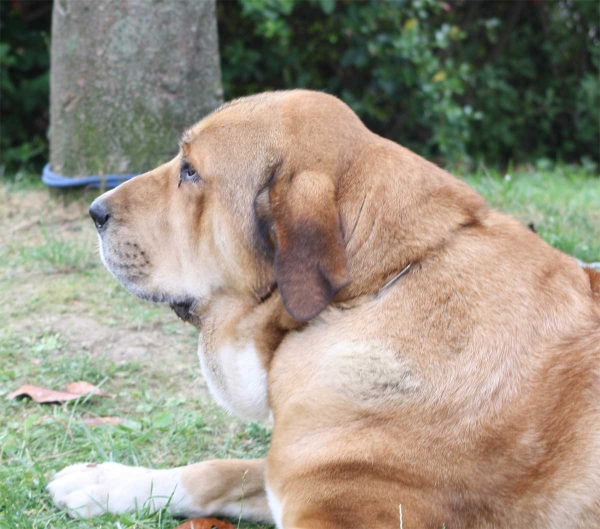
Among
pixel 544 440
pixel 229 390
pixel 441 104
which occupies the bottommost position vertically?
pixel 441 104

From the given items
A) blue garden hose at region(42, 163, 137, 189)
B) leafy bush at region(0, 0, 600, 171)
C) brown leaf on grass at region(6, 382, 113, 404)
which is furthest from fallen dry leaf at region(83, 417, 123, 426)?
leafy bush at region(0, 0, 600, 171)

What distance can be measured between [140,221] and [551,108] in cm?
888

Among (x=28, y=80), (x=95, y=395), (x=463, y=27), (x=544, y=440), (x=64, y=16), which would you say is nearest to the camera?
(x=544, y=440)

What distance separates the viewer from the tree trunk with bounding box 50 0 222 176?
5547mm

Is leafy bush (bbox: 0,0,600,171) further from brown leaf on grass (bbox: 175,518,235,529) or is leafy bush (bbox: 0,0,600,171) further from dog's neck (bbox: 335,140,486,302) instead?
brown leaf on grass (bbox: 175,518,235,529)

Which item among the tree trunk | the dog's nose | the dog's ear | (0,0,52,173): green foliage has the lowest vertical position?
(0,0,52,173): green foliage

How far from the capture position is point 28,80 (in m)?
8.21

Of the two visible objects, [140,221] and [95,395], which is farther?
[95,395]

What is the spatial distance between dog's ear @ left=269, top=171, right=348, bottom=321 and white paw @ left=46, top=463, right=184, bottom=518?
0.93 metres

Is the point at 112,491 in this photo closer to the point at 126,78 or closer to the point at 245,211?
the point at 245,211

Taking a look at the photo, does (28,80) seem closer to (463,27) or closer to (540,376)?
(463,27)

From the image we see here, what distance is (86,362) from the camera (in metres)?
4.10

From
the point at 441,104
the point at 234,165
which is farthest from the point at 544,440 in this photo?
the point at 441,104

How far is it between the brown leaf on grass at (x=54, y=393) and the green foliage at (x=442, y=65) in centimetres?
417
